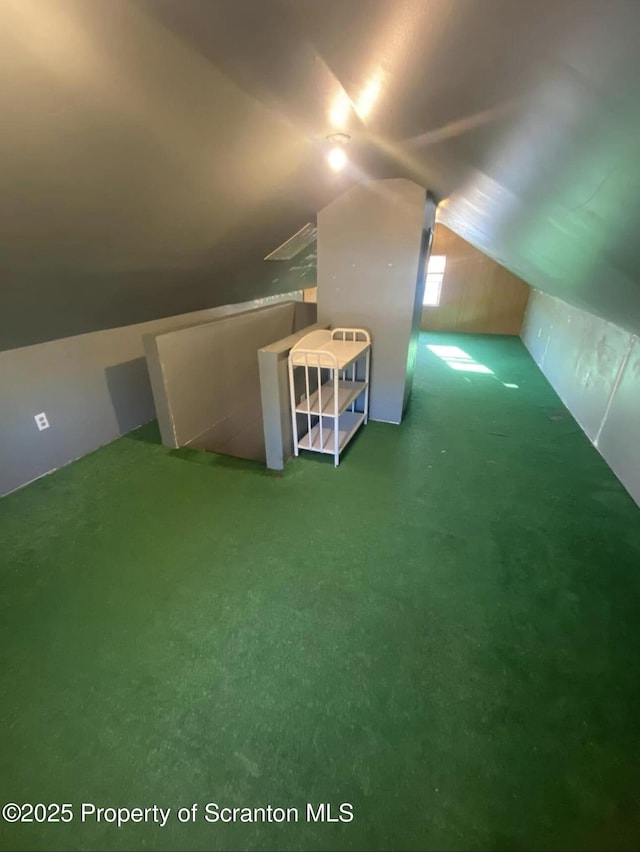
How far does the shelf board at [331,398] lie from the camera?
2691 mm

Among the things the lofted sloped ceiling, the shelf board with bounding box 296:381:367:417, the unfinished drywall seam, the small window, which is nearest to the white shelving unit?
the shelf board with bounding box 296:381:367:417

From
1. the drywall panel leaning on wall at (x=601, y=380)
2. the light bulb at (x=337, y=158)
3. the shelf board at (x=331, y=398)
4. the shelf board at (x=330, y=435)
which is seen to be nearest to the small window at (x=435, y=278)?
the drywall panel leaning on wall at (x=601, y=380)

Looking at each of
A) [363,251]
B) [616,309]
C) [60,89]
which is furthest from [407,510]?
[60,89]

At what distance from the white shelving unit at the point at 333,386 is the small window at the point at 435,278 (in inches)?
190

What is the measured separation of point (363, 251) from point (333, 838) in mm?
3159

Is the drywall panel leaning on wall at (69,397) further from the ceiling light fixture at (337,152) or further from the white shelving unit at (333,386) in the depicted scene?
the ceiling light fixture at (337,152)

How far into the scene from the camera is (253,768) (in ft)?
3.71

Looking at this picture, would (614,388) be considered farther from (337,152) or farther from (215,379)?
(215,379)

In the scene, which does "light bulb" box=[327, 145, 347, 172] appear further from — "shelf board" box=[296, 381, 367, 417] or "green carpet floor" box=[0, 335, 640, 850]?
"green carpet floor" box=[0, 335, 640, 850]

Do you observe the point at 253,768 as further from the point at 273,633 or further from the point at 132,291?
the point at 132,291

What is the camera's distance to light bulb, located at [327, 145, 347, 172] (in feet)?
6.41

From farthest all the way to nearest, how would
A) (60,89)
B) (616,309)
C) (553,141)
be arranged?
1. (616,309)
2. (60,89)
3. (553,141)

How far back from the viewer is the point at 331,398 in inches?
116

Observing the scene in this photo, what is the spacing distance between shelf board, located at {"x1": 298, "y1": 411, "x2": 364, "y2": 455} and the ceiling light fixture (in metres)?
1.64
